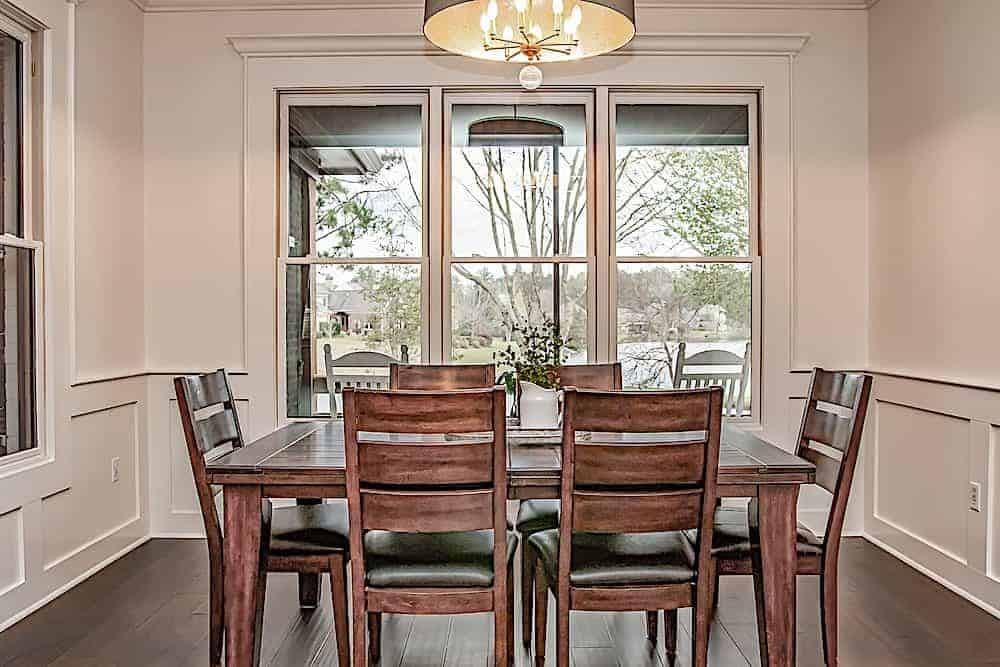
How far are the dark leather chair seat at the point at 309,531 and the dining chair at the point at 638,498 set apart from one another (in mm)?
725

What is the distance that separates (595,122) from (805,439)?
228 centimetres

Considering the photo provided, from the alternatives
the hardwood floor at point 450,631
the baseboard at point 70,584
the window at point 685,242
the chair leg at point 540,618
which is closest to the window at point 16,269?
the baseboard at point 70,584

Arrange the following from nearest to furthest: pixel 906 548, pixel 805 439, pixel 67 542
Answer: pixel 805 439
pixel 67 542
pixel 906 548

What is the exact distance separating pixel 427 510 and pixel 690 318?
2787 mm

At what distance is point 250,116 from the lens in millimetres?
4812

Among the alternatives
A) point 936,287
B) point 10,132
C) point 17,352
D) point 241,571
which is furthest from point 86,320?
point 936,287

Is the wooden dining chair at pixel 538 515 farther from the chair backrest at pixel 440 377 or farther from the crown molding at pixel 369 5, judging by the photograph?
the crown molding at pixel 369 5

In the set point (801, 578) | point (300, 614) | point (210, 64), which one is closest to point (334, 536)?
point (300, 614)

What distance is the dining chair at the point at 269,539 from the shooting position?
2.79 meters

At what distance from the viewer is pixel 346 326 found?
4.93 meters

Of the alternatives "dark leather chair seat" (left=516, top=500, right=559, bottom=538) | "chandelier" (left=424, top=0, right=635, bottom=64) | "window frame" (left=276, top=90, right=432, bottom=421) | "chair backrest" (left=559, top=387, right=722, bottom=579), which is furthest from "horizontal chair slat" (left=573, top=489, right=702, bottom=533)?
"window frame" (left=276, top=90, right=432, bottom=421)

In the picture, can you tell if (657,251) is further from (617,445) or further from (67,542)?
(67,542)

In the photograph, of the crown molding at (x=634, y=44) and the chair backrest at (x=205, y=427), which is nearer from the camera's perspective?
the chair backrest at (x=205, y=427)

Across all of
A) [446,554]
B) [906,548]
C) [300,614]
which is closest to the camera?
[446,554]
